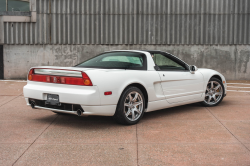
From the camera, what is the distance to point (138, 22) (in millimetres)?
13250

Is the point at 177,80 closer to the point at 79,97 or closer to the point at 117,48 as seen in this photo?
the point at 79,97

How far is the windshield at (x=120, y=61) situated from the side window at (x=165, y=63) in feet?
0.86

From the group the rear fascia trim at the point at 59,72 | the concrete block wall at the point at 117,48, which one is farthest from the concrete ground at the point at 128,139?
the concrete block wall at the point at 117,48

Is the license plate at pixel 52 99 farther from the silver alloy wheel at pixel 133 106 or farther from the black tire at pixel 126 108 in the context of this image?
the silver alloy wheel at pixel 133 106

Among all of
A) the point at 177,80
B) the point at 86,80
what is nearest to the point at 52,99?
the point at 86,80

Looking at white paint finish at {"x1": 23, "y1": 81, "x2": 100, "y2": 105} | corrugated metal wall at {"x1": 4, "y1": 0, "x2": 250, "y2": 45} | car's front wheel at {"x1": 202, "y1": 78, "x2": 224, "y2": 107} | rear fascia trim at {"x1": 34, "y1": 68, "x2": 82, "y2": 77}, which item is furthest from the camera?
corrugated metal wall at {"x1": 4, "y1": 0, "x2": 250, "y2": 45}

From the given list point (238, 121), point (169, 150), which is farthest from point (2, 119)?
point (238, 121)

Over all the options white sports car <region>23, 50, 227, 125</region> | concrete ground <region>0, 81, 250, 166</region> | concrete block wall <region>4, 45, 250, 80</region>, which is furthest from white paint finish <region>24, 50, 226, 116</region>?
concrete block wall <region>4, 45, 250, 80</region>

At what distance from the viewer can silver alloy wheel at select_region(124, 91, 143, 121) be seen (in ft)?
16.2

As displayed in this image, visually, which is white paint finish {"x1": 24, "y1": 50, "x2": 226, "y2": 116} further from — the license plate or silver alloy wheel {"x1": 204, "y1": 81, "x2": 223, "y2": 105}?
silver alloy wheel {"x1": 204, "y1": 81, "x2": 223, "y2": 105}

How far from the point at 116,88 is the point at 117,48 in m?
8.72

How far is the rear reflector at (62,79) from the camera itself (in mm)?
4488

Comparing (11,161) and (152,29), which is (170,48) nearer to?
(152,29)

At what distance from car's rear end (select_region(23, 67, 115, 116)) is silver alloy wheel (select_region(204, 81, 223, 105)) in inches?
116
